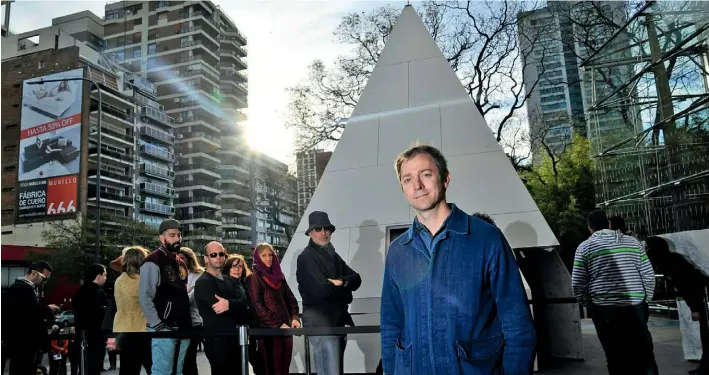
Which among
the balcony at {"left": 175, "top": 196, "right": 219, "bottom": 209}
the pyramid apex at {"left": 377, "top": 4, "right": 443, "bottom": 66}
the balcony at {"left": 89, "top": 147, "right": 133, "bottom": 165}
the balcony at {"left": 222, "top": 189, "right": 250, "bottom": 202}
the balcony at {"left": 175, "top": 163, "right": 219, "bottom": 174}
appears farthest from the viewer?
the balcony at {"left": 222, "top": 189, "right": 250, "bottom": 202}

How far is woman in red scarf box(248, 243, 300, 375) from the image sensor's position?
449 cm

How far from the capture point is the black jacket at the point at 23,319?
4.43 m

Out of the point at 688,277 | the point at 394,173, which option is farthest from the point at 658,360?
the point at 394,173

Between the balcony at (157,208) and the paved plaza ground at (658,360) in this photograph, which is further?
the balcony at (157,208)

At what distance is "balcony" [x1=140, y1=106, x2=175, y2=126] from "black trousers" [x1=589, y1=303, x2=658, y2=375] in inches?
2249

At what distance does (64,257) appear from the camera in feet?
78.8

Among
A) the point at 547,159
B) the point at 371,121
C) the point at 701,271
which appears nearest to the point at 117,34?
the point at 547,159

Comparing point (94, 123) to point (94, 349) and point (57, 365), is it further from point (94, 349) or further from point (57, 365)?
point (94, 349)

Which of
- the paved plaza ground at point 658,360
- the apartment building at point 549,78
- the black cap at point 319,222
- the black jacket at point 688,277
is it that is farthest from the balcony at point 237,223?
the black jacket at point 688,277

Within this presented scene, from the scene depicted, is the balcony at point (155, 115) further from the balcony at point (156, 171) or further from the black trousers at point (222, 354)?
the black trousers at point (222, 354)

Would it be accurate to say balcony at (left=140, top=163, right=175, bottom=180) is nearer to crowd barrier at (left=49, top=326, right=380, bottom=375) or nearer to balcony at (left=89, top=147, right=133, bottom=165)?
balcony at (left=89, top=147, right=133, bottom=165)

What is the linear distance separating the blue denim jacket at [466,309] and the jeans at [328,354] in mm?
2125

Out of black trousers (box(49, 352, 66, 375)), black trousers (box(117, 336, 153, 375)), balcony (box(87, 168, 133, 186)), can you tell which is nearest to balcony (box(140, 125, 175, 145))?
balcony (box(87, 168, 133, 186))

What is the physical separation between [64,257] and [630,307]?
26214 millimetres
